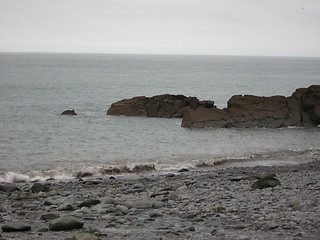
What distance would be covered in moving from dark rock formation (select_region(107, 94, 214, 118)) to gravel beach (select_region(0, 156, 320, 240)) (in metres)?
23.4

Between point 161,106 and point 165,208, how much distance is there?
3184 cm

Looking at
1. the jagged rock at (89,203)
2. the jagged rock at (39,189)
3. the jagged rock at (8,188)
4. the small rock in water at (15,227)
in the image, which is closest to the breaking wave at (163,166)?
the jagged rock at (8,188)

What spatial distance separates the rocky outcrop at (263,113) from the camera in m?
41.0

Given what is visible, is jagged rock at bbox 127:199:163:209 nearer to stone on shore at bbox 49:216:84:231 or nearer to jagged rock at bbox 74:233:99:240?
stone on shore at bbox 49:216:84:231

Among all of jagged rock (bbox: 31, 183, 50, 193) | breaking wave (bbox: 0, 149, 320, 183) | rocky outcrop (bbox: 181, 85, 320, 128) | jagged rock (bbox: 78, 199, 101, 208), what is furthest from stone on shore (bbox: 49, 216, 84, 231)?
rocky outcrop (bbox: 181, 85, 320, 128)

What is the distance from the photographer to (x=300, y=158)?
29.4m

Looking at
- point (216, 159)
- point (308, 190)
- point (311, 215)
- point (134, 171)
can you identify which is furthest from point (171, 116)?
point (311, 215)

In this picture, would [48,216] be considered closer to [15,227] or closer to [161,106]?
[15,227]

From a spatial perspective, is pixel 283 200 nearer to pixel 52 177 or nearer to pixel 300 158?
pixel 52 177

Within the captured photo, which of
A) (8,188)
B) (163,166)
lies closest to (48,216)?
(8,188)

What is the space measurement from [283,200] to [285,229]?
368cm

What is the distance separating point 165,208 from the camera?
1573cm

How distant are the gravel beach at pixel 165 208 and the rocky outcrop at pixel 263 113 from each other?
691 inches

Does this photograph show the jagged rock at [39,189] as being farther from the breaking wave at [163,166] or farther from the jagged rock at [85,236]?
the jagged rock at [85,236]
